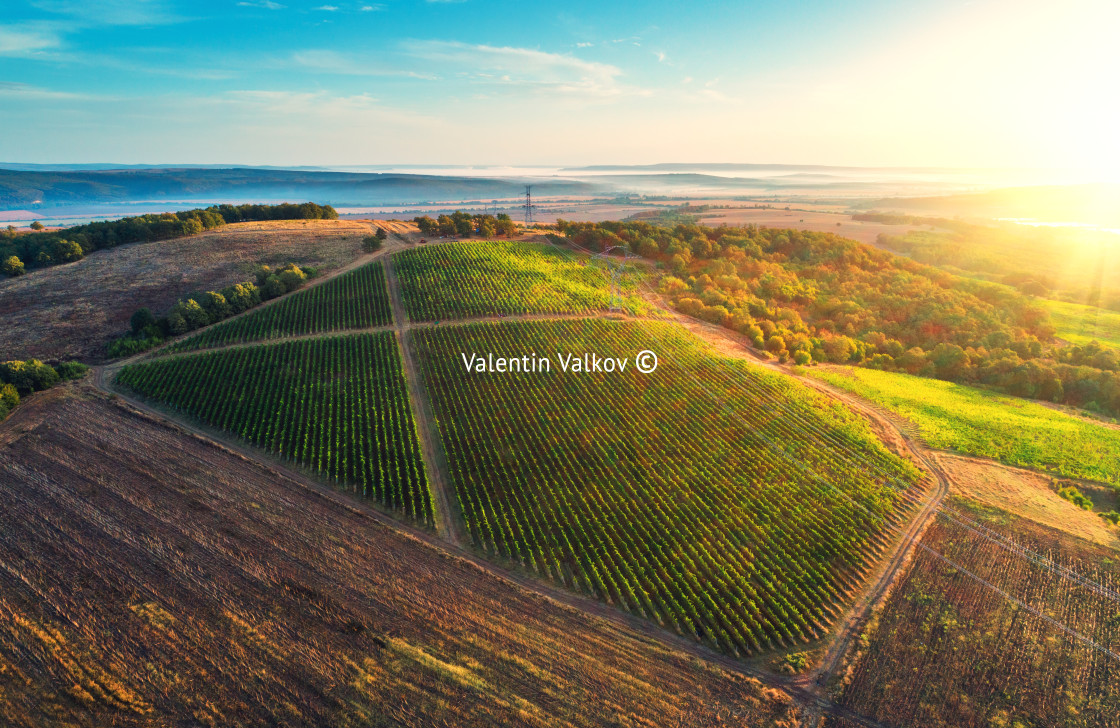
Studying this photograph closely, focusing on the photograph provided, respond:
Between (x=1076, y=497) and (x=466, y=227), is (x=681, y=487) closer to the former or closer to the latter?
(x=1076, y=497)

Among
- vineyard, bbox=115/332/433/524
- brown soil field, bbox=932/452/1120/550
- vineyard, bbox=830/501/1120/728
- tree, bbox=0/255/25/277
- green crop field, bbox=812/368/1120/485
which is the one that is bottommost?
vineyard, bbox=830/501/1120/728

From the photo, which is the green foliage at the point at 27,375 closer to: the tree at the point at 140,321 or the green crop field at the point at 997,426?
the tree at the point at 140,321

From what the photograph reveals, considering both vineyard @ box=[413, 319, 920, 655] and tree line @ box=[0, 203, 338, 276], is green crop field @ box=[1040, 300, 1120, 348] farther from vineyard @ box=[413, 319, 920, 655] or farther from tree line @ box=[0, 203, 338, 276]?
tree line @ box=[0, 203, 338, 276]

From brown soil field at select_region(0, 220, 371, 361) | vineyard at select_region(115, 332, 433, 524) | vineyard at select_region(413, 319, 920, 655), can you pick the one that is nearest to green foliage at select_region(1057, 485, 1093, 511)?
vineyard at select_region(413, 319, 920, 655)

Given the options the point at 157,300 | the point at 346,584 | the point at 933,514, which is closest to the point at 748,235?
the point at 933,514

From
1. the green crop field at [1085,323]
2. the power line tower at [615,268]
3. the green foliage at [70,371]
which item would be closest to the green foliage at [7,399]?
the green foliage at [70,371]

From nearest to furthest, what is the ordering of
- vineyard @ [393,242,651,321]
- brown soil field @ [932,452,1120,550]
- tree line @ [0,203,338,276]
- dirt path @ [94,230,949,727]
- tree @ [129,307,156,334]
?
dirt path @ [94,230,949,727], brown soil field @ [932,452,1120,550], tree @ [129,307,156,334], vineyard @ [393,242,651,321], tree line @ [0,203,338,276]
